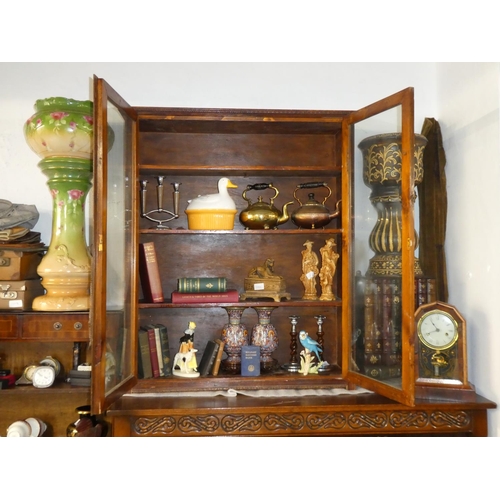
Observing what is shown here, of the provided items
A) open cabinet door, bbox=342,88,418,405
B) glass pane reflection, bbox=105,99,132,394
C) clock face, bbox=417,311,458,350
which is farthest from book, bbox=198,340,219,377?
clock face, bbox=417,311,458,350

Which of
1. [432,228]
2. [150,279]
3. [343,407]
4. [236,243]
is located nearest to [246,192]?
[236,243]

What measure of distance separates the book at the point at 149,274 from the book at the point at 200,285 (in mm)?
108

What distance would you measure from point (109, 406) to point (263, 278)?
3.14ft

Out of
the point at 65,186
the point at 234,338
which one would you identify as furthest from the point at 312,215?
the point at 65,186

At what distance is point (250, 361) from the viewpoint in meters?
2.51

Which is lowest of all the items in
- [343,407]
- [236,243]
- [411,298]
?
[343,407]

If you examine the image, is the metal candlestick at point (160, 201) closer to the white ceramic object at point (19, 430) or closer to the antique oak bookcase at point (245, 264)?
the antique oak bookcase at point (245, 264)

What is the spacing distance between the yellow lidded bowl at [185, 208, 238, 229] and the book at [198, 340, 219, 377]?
22.8 inches

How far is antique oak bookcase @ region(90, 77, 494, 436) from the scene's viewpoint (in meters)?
2.13

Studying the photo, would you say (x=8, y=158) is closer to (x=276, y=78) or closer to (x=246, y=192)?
(x=246, y=192)

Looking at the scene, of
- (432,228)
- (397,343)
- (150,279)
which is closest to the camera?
(397,343)

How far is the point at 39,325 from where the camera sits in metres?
2.37

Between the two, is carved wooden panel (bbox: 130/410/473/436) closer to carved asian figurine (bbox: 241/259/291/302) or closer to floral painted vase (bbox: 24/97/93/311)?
carved asian figurine (bbox: 241/259/291/302)

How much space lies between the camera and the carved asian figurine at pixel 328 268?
2652 mm
